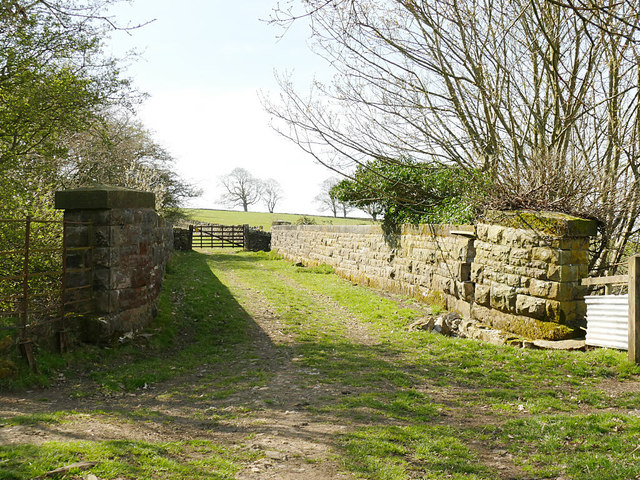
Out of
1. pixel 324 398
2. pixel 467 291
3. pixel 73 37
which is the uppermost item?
pixel 73 37

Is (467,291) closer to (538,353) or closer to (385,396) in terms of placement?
(538,353)

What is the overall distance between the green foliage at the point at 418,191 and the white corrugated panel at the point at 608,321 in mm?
3324

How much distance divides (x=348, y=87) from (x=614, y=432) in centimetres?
840

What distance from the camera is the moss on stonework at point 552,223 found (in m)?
7.66

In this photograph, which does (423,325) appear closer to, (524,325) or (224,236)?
(524,325)

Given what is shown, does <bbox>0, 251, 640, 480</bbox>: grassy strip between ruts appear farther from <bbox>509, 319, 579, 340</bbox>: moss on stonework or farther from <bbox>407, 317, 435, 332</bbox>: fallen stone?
<bbox>509, 319, 579, 340</bbox>: moss on stonework

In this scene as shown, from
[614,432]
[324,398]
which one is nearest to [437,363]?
[324,398]

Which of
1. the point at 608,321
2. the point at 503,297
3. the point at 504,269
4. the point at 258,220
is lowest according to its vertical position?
the point at 608,321

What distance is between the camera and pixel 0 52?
27.9 ft

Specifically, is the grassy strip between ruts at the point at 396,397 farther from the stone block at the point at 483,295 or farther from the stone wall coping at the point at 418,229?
the stone wall coping at the point at 418,229

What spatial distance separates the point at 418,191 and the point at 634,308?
23.0ft

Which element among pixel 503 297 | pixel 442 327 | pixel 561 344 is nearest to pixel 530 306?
pixel 503 297

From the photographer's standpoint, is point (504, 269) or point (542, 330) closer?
point (542, 330)

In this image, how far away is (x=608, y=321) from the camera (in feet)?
22.9
